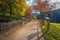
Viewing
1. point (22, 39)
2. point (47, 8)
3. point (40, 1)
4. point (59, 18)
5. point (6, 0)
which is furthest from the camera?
point (59, 18)

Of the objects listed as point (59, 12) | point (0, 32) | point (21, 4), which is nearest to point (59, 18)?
point (59, 12)

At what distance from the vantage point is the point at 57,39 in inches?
564

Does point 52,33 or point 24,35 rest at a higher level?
point 52,33

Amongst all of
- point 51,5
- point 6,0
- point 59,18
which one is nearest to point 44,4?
point 51,5

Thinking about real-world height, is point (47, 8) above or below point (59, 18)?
above

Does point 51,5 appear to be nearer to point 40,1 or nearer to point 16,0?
point 40,1

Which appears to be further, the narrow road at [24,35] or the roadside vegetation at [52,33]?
the narrow road at [24,35]

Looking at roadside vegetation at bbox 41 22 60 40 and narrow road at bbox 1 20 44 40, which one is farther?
narrow road at bbox 1 20 44 40

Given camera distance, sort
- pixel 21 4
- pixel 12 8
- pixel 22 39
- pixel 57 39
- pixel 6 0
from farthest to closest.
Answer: pixel 21 4, pixel 12 8, pixel 6 0, pixel 22 39, pixel 57 39

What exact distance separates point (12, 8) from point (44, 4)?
3919cm

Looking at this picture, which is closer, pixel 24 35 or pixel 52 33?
pixel 52 33

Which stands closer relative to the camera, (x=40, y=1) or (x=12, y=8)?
(x=12, y=8)

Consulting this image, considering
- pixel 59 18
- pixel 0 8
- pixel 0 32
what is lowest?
pixel 59 18

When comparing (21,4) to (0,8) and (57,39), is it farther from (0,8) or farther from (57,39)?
(57,39)
